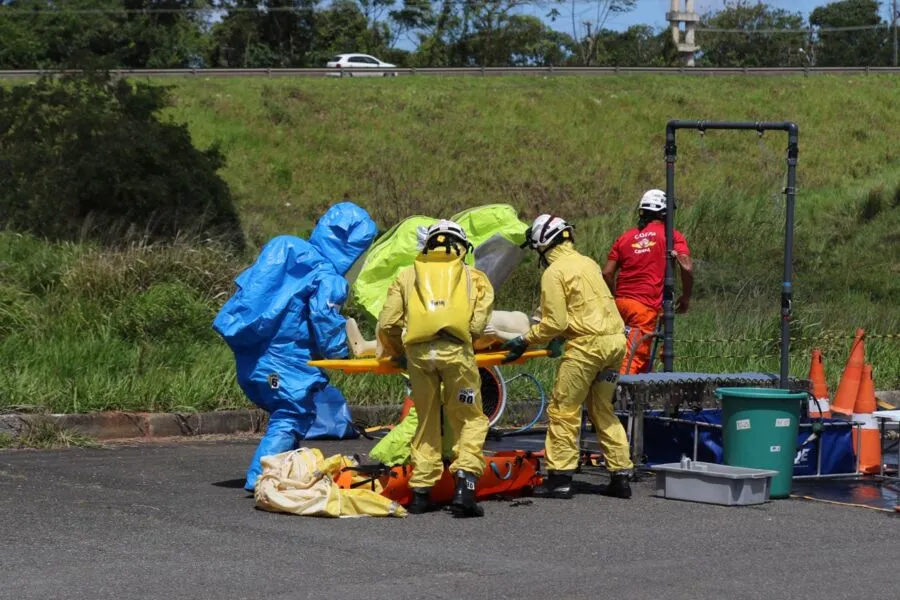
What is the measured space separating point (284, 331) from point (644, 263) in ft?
12.6

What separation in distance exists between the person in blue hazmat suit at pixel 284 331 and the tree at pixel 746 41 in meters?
83.1

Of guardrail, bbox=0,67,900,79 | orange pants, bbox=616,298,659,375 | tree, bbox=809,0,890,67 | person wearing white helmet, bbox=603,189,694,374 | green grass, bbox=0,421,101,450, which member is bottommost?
green grass, bbox=0,421,101,450

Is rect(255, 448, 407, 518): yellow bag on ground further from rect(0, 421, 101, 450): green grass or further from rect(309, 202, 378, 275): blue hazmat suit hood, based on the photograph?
rect(0, 421, 101, 450): green grass

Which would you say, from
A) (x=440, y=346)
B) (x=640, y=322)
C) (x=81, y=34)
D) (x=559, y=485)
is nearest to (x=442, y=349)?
(x=440, y=346)

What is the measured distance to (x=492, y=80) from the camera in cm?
4559

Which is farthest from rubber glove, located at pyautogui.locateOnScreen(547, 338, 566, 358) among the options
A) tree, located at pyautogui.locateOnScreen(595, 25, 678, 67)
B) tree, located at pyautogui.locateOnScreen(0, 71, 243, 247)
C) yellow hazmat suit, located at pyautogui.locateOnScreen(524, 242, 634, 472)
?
tree, located at pyautogui.locateOnScreen(595, 25, 678, 67)

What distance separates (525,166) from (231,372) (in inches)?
1023

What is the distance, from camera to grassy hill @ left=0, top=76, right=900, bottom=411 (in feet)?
48.6

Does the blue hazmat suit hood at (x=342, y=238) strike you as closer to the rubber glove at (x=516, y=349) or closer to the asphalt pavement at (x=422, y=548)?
the rubber glove at (x=516, y=349)

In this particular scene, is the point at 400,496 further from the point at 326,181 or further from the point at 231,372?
the point at 326,181

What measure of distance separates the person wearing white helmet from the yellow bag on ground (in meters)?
3.79

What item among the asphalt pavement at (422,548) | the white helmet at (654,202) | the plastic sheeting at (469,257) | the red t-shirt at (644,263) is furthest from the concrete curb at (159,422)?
the white helmet at (654,202)

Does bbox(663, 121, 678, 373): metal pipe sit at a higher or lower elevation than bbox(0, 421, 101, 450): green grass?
higher

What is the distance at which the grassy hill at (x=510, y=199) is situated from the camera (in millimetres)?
14828
